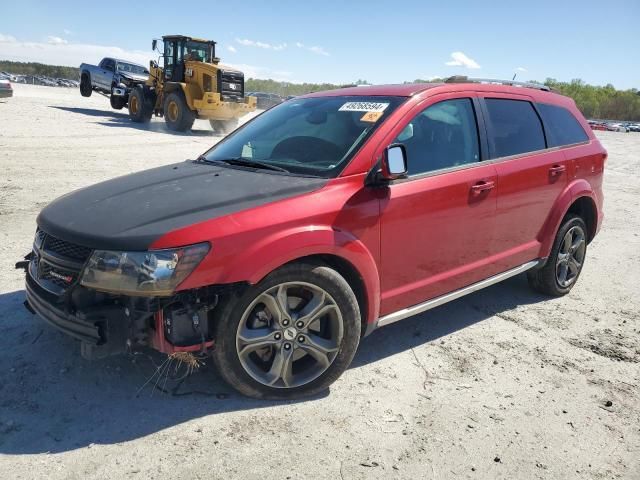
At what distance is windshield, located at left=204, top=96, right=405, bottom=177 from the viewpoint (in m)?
3.37

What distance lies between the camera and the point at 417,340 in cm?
390

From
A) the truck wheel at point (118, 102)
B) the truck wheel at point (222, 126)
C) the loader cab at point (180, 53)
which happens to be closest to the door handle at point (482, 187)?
the loader cab at point (180, 53)

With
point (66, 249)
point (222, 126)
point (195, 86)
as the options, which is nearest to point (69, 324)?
point (66, 249)

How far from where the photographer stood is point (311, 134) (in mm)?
3686

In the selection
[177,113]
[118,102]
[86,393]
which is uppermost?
[118,102]

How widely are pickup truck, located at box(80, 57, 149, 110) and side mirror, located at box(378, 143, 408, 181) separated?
2092cm

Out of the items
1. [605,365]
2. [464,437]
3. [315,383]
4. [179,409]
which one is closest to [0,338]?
[179,409]

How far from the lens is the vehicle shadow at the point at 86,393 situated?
8.70 feet

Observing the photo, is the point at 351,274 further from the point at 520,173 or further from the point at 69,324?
the point at 520,173

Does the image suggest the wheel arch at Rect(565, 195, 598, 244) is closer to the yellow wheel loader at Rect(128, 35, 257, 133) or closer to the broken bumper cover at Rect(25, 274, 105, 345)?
the broken bumper cover at Rect(25, 274, 105, 345)

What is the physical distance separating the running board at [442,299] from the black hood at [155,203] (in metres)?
0.99

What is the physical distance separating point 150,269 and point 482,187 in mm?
2362

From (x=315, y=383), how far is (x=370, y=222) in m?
0.98

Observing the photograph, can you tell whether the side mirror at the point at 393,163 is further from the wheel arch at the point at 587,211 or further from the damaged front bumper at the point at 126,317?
the wheel arch at the point at 587,211
